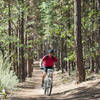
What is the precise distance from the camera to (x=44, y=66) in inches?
406

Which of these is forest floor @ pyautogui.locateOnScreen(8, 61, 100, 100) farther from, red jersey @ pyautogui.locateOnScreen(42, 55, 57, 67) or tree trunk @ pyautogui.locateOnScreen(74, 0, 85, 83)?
red jersey @ pyautogui.locateOnScreen(42, 55, 57, 67)

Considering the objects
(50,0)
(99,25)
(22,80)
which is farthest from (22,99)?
(50,0)

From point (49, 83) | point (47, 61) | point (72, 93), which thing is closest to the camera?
point (72, 93)

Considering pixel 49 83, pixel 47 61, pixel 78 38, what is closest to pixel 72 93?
pixel 49 83

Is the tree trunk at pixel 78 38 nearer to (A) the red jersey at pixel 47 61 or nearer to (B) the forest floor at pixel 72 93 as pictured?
(B) the forest floor at pixel 72 93

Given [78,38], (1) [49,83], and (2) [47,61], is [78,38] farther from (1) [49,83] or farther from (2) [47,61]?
(1) [49,83]

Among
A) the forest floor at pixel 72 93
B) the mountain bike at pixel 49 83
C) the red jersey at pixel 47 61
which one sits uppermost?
the red jersey at pixel 47 61

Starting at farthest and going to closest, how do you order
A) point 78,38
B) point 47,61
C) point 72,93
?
point 78,38
point 47,61
point 72,93

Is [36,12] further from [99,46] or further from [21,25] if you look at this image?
[99,46]

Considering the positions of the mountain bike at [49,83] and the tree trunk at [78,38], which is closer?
the mountain bike at [49,83]

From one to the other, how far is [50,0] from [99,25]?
9.00 m

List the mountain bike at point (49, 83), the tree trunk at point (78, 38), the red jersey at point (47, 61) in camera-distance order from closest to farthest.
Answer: the mountain bike at point (49, 83) < the red jersey at point (47, 61) < the tree trunk at point (78, 38)

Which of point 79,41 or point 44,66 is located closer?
point 44,66

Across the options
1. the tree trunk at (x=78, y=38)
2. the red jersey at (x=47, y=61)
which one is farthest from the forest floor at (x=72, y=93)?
the red jersey at (x=47, y=61)
